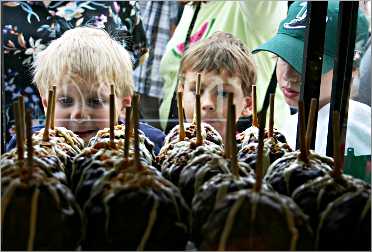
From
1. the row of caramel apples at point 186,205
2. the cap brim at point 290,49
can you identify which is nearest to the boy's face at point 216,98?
the cap brim at point 290,49

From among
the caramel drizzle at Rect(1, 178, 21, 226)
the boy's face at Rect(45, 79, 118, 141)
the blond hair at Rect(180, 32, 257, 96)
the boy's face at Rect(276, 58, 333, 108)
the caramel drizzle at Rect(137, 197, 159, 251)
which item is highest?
the blond hair at Rect(180, 32, 257, 96)

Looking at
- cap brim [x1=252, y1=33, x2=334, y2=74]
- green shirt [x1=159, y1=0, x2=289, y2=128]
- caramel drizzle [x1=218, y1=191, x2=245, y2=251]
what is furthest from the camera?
green shirt [x1=159, y1=0, x2=289, y2=128]

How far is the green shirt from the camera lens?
7.59ft

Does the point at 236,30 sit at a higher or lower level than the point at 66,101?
higher

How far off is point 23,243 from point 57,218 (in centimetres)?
6

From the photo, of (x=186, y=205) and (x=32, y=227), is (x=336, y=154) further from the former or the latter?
(x=32, y=227)

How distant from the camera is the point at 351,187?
108cm

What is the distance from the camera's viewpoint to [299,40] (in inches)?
71.9

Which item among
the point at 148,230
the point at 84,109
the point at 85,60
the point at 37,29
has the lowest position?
the point at 148,230

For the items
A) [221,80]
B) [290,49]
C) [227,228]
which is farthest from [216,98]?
[227,228]

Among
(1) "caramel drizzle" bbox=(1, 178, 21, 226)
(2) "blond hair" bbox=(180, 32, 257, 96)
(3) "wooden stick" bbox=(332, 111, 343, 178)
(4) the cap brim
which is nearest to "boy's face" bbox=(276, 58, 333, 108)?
(4) the cap brim

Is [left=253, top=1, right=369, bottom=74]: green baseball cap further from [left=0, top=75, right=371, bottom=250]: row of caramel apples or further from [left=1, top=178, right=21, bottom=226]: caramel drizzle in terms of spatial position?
[left=1, top=178, right=21, bottom=226]: caramel drizzle

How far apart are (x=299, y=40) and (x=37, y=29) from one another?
1029mm

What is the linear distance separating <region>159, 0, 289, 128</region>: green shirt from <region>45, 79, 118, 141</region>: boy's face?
44cm
